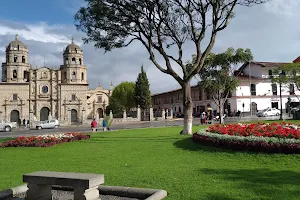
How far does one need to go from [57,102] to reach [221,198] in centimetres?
6560

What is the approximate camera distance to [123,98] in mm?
74438

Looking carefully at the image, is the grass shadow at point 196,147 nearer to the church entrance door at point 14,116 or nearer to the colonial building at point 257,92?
the colonial building at point 257,92

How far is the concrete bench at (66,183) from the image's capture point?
5.81 metres

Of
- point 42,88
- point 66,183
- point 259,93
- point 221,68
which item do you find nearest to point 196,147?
point 66,183

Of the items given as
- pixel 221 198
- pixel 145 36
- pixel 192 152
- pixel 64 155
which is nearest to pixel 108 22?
pixel 145 36

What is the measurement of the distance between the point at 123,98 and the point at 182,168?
6583 centimetres

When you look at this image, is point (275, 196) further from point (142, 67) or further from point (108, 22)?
point (142, 67)

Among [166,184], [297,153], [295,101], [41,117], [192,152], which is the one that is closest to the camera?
[166,184]

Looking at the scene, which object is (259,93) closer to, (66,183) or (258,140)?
(258,140)

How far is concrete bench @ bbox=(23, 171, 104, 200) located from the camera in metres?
5.81

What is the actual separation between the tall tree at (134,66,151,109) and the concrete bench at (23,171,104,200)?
5961cm

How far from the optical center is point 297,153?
9648 mm

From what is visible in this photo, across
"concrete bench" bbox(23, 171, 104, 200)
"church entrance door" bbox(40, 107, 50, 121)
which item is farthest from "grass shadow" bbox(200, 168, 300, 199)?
"church entrance door" bbox(40, 107, 50, 121)

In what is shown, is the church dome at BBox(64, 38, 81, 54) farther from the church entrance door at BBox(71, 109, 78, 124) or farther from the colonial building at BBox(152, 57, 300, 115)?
the colonial building at BBox(152, 57, 300, 115)
